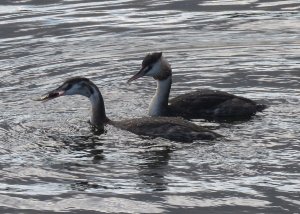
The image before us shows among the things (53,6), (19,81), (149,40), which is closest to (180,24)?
(149,40)

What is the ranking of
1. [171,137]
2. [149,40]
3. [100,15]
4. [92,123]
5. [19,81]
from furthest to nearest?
[100,15] → [149,40] → [19,81] → [92,123] → [171,137]

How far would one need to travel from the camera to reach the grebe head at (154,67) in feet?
52.7

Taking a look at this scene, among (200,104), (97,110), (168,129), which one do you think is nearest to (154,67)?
(200,104)

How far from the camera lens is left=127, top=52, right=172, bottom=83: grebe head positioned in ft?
52.7

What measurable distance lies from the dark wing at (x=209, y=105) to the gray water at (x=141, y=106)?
0.34 metres

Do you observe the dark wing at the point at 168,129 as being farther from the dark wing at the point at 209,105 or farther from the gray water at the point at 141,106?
the dark wing at the point at 209,105

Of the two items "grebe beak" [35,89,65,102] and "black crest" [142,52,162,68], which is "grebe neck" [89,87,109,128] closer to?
"grebe beak" [35,89,65,102]

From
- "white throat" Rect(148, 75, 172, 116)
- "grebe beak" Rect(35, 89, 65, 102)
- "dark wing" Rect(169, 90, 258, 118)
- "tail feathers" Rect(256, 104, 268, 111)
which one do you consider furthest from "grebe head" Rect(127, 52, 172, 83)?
"tail feathers" Rect(256, 104, 268, 111)

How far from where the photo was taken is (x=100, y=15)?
75.7ft

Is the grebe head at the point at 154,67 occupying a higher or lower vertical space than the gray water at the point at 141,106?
higher

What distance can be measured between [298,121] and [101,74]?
177 inches

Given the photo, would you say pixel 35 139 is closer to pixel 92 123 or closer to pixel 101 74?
pixel 92 123

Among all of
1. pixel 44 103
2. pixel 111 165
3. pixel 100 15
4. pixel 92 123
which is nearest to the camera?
pixel 111 165

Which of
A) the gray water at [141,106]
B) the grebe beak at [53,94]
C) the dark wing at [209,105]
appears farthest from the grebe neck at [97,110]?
the dark wing at [209,105]
